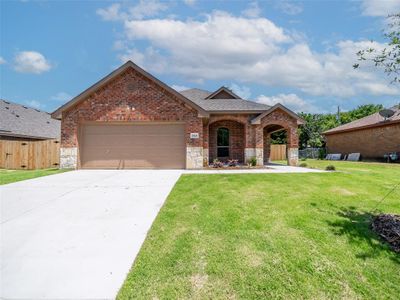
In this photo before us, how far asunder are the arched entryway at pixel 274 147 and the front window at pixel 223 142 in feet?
10.0

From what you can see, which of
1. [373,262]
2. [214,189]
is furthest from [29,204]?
[373,262]

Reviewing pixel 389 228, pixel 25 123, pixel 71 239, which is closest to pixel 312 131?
pixel 389 228

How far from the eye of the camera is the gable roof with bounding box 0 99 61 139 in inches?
784

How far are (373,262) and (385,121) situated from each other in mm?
21761

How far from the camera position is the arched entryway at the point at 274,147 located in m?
19.2

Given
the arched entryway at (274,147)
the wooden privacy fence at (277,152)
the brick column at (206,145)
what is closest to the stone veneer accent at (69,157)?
the brick column at (206,145)

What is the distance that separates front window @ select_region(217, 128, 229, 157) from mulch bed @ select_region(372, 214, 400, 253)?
1230 cm

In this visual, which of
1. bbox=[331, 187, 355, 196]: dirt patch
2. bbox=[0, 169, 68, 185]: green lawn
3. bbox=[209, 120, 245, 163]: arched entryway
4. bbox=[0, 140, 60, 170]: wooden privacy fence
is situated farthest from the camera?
bbox=[209, 120, 245, 163]: arched entryway

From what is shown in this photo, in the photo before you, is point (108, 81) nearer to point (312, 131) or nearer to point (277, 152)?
point (277, 152)

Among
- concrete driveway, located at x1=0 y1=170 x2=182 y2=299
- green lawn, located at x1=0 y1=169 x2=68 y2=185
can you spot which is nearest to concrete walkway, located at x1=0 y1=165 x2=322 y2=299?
concrete driveway, located at x1=0 y1=170 x2=182 y2=299

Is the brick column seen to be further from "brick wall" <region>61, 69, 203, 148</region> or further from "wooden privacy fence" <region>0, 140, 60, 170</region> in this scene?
"wooden privacy fence" <region>0, 140, 60, 170</region>

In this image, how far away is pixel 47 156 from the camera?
55.6 feet

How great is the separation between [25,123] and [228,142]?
18499 mm

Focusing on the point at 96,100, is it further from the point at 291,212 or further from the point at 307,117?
the point at 307,117
